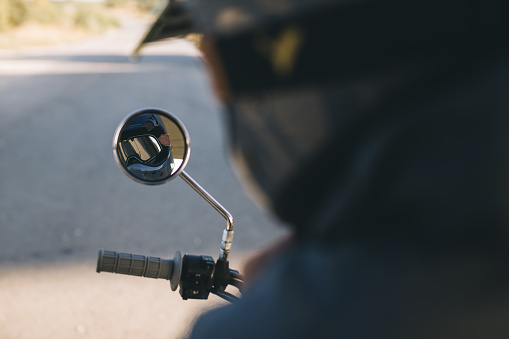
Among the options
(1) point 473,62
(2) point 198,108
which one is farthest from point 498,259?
(2) point 198,108

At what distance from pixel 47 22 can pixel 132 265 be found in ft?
89.3

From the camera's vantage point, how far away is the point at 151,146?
1271 mm

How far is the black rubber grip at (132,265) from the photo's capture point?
1.24m

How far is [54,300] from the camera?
323 centimetres

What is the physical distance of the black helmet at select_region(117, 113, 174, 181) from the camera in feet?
4.07

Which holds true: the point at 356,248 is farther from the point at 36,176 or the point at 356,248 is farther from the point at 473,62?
the point at 36,176

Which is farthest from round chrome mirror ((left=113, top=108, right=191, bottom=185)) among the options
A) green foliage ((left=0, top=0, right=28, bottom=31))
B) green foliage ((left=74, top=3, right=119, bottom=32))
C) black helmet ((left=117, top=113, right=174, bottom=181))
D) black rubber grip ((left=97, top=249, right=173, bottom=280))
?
green foliage ((left=74, top=3, right=119, bottom=32))

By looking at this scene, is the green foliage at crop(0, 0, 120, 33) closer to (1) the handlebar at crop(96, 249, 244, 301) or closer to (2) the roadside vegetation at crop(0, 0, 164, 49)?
(2) the roadside vegetation at crop(0, 0, 164, 49)

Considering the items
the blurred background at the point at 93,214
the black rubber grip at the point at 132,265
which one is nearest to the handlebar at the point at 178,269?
the black rubber grip at the point at 132,265

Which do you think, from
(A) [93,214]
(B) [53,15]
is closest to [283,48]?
(A) [93,214]

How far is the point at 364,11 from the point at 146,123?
818mm

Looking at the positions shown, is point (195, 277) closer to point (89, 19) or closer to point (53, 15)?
point (53, 15)

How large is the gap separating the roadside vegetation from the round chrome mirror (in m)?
18.3

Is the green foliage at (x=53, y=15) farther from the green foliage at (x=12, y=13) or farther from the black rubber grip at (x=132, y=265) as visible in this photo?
the black rubber grip at (x=132, y=265)
